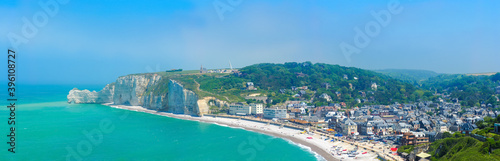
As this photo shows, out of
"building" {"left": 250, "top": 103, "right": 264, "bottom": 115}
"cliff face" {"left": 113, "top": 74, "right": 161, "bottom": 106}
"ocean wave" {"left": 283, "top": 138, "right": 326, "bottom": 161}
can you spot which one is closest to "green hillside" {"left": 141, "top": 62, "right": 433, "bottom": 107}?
"cliff face" {"left": 113, "top": 74, "right": 161, "bottom": 106}

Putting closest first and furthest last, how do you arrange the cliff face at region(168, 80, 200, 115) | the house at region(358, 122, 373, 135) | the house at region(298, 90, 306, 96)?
the house at region(358, 122, 373, 135) → the cliff face at region(168, 80, 200, 115) → the house at region(298, 90, 306, 96)

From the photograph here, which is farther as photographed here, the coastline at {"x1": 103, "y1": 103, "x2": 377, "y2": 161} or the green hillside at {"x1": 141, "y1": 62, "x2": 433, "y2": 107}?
the green hillside at {"x1": 141, "y1": 62, "x2": 433, "y2": 107}

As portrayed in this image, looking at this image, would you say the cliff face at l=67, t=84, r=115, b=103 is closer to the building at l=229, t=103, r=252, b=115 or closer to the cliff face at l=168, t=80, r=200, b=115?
the cliff face at l=168, t=80, r=200, b=115

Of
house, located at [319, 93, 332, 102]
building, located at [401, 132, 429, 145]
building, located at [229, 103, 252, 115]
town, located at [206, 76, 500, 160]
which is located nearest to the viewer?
building, located at [401, 132, 429, 145]

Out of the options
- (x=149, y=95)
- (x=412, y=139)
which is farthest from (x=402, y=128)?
(x=149, y=95)

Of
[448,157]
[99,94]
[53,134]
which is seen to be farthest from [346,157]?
[99,94]

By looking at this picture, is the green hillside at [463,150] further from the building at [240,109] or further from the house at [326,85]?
the house at [326,85]
